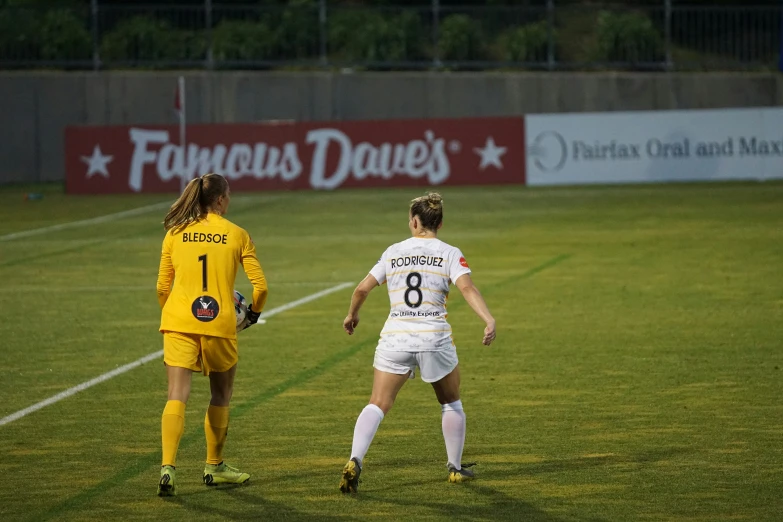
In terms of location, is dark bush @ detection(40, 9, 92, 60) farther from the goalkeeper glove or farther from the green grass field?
the goalkeeper glove

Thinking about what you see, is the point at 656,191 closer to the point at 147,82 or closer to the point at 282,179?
the point at 282,179

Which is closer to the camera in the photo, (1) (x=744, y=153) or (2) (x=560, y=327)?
(2) (x=560, y=327)

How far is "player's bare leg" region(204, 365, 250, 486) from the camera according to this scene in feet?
24.8

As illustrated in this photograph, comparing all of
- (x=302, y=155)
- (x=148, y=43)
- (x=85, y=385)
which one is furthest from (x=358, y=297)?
(x=148, y=43)

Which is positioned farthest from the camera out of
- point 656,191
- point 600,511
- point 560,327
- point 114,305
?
point 656,191

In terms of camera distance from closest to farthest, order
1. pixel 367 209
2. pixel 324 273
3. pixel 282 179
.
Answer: pixel 324 273
pixel 367 209
pixel 282 179

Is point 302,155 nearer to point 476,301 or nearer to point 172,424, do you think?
point 476,301

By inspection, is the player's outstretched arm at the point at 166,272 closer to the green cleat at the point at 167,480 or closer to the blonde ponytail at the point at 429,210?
the green cleat at the point at 167,480

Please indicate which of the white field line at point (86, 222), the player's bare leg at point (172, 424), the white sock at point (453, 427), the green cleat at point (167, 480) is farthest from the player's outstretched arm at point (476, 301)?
the white field line at point (86, 222)

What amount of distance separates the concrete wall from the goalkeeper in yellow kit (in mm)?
31793

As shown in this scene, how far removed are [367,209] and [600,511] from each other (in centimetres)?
2117

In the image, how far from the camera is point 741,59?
39406 millimetres

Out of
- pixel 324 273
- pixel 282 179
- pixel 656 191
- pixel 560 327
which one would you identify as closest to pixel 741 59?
pixel 656 191

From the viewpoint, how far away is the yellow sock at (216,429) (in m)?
7.60
